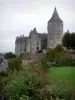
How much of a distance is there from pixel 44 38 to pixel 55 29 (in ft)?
11.7

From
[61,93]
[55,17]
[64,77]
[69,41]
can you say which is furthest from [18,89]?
[55,17]

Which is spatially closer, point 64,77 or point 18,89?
point 18,89

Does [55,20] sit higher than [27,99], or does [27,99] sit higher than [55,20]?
[55,20]

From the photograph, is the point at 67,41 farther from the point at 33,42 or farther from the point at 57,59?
the point at 57,59

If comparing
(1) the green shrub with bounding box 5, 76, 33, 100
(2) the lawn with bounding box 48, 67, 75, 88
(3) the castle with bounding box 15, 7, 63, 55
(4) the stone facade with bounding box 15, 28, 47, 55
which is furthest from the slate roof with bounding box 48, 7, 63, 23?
(1) the green shrub with bounding box 5, 76, 33, 100

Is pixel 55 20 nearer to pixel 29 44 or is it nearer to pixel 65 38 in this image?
pixel 29 44

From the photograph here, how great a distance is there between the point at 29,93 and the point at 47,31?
65.5 metres

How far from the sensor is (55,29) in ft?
249

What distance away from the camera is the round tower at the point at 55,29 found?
241ft

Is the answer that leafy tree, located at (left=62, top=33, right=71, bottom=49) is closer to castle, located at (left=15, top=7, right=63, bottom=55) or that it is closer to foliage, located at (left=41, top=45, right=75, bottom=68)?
castle, located at (left=15, top=7, right=63, bottom=55)

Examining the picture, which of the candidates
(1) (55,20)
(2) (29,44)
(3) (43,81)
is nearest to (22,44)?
(2) (29,44)

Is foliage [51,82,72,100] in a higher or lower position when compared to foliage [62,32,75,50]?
lower

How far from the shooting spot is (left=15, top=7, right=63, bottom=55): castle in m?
73.5

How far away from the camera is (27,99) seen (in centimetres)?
941
